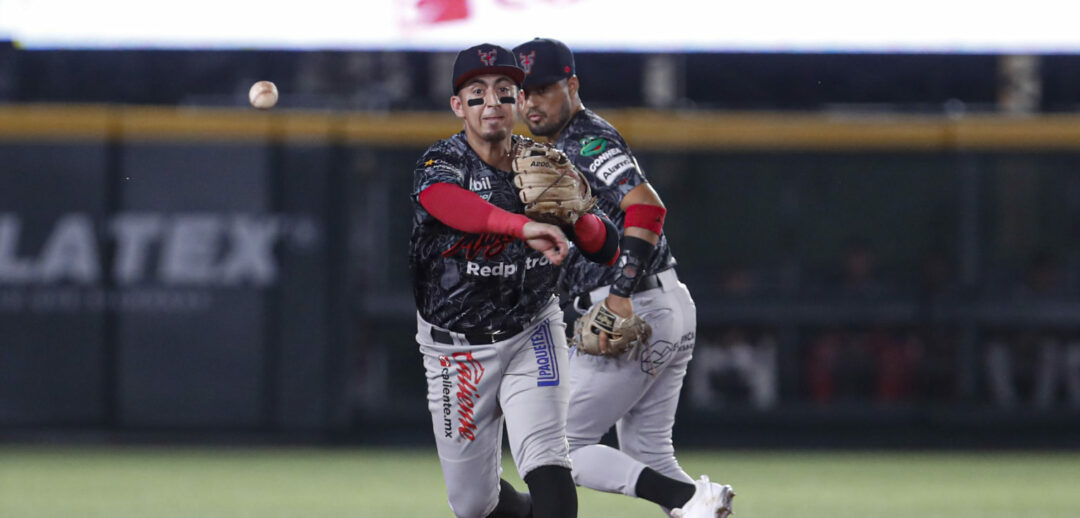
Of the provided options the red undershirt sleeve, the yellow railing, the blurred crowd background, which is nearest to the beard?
the red undershirt sleeve

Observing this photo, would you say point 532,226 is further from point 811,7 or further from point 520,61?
point 811,7

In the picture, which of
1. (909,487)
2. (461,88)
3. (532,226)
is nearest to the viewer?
(532,226)

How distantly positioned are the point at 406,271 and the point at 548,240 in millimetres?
7469

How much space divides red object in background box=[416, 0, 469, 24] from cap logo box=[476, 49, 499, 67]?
701 cm

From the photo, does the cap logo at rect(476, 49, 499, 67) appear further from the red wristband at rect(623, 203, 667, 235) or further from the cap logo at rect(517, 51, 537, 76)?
the red wristband at rect(623, 203, 667, 235)

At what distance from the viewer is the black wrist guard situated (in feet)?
19.3

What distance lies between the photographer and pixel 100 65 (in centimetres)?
1294

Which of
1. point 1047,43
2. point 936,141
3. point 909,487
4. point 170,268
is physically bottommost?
point 909,487

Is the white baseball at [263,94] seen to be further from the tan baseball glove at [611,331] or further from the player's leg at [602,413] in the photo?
the player's leg at [602,413]

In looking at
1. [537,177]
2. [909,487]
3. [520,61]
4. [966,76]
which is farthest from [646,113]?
[537,177]

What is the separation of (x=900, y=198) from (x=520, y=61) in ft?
23.2

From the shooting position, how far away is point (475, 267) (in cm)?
552

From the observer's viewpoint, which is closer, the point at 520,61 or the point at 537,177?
the point at 537,177

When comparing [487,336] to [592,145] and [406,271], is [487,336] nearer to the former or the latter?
[592,145]
